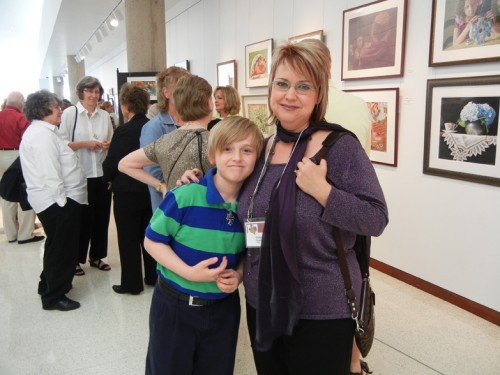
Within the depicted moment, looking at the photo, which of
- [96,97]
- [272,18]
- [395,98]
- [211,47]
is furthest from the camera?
[211,47]

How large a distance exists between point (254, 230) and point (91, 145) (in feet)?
10.0

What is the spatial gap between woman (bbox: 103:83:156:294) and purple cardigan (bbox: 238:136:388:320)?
2256 mm

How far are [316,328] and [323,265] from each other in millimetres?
214

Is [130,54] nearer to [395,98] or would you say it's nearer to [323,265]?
[395,98]

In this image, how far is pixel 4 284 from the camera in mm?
3830

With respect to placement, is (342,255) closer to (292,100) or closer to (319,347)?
(319,347)

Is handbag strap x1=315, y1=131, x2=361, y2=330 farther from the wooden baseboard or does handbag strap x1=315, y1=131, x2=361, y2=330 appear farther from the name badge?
the wooden baseboard

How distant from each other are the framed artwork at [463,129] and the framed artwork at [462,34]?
16cm

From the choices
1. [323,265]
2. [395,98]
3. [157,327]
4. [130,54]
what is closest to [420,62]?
[395,98]

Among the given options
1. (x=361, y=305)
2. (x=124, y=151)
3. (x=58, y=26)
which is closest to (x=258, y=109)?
(x=124, y=151)

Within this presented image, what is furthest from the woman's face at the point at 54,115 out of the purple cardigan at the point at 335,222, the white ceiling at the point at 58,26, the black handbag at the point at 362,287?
the white ceiling at the point at 58,26

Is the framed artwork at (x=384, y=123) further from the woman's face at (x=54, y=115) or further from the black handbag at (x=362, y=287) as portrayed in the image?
the woman's face at (x=54, y=115)

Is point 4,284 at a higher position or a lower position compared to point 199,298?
lower

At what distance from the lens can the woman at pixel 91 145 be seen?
3883mm
